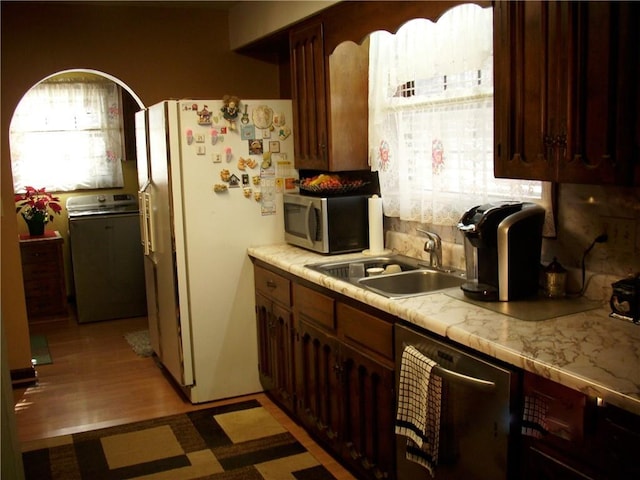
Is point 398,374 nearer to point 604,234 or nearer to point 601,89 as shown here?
point 604,234

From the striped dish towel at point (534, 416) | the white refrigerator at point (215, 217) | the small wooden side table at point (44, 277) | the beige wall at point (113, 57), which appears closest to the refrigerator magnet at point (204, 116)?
the white refrigerator at point (215, 217)

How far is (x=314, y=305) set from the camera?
3.13m

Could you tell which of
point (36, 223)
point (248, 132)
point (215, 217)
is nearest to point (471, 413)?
point (215, 217)

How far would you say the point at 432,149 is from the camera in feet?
10.3

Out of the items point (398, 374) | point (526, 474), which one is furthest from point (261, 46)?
point (526, 474)

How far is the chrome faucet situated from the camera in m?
3.09

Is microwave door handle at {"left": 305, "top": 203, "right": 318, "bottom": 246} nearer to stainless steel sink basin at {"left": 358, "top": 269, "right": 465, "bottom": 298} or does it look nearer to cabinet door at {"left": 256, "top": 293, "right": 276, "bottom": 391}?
cabinet door at {"left": 256, "top": 293, "right": 276, "bottom": 391}

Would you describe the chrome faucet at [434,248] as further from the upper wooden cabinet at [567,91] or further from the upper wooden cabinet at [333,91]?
the upper wooden cabinet at [567,91]

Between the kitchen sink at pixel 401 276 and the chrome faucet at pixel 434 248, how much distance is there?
0.04 meters

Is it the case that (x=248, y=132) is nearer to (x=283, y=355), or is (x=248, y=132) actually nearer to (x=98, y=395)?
(x=283, y=355)

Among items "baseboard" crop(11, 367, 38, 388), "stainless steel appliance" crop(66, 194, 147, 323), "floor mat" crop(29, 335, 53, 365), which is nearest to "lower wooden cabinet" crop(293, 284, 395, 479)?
"baseboard" crop(11, 367, 38, 388)

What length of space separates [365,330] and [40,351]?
10.8 feet

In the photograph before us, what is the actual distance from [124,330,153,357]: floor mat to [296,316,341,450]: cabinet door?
185 cm

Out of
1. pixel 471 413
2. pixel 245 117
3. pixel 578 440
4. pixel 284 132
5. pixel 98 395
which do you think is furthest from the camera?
Result: pixel 98 395
